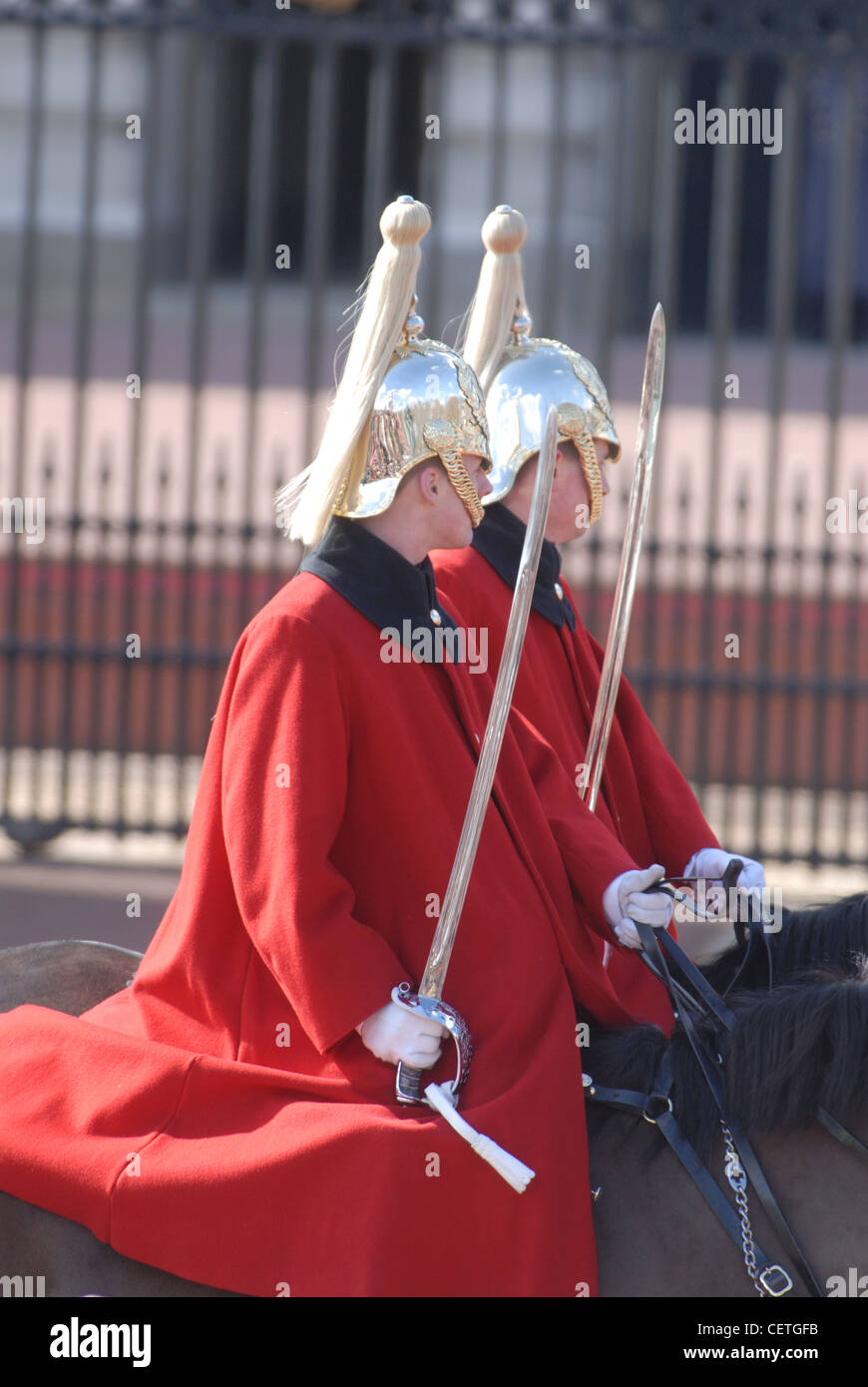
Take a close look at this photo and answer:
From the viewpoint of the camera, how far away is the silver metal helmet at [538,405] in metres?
3.19

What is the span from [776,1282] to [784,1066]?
11.7 inches

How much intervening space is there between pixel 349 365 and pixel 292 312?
45.4ft

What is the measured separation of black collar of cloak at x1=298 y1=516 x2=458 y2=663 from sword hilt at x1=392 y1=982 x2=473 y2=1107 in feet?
1.81

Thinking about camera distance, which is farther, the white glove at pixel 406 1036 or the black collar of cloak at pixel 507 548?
the black collar of cloak at pixel 507 548

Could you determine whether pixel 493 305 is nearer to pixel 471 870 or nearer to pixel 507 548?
pixel 507 548

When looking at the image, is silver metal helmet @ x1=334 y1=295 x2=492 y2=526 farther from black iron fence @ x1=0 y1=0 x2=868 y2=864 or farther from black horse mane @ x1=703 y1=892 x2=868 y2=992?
black iron fence @ x1=0 y1=0 x2=868 y2=864

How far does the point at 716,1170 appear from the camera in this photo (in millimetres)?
2385

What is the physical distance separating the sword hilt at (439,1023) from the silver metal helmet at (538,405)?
1182 millimetres

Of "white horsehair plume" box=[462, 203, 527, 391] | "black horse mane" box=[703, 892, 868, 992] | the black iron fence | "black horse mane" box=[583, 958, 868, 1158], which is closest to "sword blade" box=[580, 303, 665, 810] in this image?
"white horsehair plume" box=[462, 203, 527, 391]

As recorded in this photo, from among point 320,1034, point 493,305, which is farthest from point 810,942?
point 493,305

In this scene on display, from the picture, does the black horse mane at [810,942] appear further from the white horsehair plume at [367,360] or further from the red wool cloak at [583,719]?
the white horsehair plume at [367,360]

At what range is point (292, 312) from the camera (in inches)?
631

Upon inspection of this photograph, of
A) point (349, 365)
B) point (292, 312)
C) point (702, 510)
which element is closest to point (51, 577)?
point (702, 510)

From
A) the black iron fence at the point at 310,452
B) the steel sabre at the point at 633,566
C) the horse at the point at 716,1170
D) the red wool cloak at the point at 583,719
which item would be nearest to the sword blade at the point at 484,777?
the horse at the point at 716,1170
